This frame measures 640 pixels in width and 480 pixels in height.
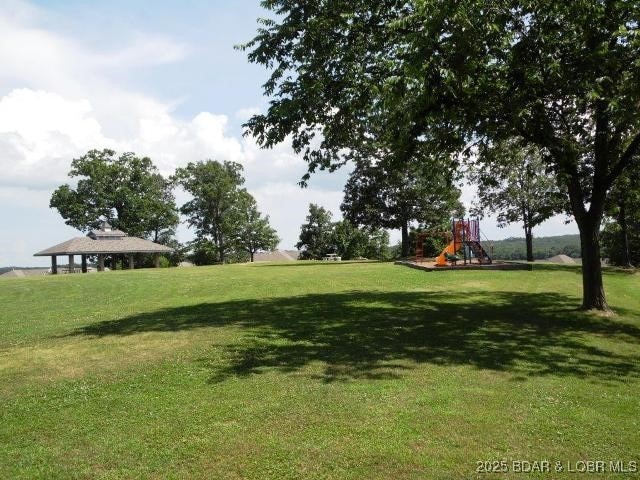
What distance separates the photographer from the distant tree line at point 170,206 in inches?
2886

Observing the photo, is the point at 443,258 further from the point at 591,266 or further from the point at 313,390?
the point at 313,390

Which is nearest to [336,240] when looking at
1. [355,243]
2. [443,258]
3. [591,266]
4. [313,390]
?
[355,243]

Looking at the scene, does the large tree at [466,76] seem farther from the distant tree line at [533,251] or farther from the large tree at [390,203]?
the large tree at [390,203]

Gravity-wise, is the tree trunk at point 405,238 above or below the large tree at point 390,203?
below

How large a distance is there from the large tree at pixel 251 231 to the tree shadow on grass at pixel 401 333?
63095 mm

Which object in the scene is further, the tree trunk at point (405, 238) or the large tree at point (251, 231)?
the large tree at point (251, 231)

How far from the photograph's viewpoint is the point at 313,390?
8.02 m

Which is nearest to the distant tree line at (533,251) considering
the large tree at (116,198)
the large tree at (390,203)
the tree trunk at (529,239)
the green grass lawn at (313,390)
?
the tree trunk at (529,239)

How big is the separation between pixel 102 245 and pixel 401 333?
52593 mm

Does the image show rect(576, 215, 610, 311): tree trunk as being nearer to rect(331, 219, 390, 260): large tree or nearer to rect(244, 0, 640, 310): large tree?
rect(244, 0, 640, 310): large tree

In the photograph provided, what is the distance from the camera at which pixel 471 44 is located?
39.9 feet

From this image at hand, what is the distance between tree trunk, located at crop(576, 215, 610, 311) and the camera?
1614cm

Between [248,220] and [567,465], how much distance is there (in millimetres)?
78382

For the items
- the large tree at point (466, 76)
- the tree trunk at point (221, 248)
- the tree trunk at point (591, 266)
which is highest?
the large tree at point (466, 76)
